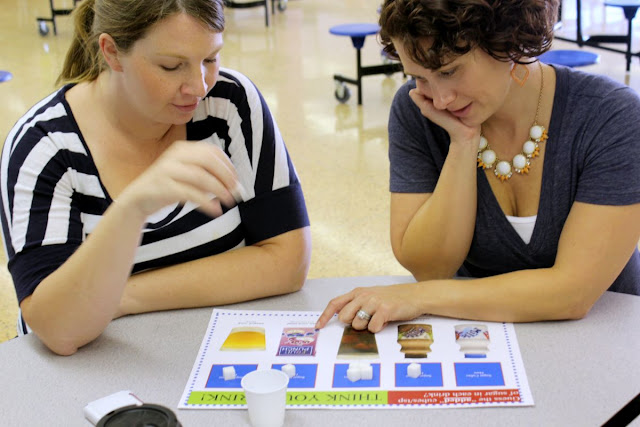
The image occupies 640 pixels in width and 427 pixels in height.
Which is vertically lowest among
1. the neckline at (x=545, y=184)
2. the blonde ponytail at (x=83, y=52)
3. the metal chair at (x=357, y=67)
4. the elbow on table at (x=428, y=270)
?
the metal chair at (x=357, y=67)

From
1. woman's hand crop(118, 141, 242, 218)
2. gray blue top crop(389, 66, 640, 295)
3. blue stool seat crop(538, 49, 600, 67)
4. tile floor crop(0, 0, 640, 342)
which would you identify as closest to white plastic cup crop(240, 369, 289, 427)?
woman's hand crop(118, 141, 242, 218)

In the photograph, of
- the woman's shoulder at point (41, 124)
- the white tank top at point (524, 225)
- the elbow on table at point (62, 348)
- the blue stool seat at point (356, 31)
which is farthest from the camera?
the blue stool seat at point (356, 31)

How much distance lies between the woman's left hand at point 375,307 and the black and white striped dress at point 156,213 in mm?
234

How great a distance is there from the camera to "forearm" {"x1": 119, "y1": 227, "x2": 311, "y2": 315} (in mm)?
1444

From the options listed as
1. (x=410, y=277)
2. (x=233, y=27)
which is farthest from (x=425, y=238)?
(x=233, y=27)

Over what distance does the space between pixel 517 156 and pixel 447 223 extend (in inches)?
7.6

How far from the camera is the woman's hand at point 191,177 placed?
115 cm

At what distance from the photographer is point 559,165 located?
1.50 metres

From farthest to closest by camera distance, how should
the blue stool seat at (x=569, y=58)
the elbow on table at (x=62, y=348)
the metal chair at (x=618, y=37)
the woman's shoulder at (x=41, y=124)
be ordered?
the metal chair at (x=618, y=37) → the blue stool seat at (x=569, y=58) → the woman's shoulder at (x=41, y=124) → the elbow on table at (x=62, y=348)

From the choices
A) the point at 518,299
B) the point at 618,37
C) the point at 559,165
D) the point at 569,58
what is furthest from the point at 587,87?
the point at 618,37

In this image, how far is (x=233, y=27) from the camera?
799 cm

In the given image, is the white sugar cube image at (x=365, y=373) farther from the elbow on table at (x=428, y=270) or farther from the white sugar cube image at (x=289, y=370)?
the elbow on table at (x=428, y=270)

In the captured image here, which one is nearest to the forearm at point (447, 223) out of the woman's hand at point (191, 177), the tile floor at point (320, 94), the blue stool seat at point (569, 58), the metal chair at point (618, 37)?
the woman's hand at point (191, 177)

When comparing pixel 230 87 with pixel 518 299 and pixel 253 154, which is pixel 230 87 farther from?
pixel 518 299
